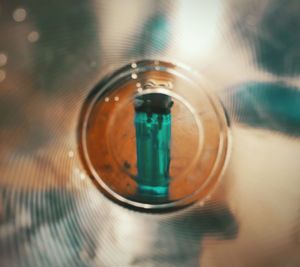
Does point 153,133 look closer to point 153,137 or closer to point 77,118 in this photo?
point 153,137

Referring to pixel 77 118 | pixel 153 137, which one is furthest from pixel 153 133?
pixel 77 118

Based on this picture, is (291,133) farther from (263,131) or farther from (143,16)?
(143,16)

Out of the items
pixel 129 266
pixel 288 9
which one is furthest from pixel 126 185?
pixel 288 9
